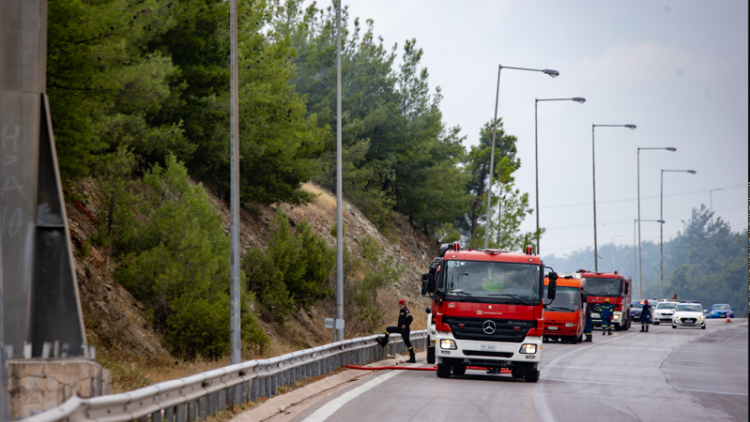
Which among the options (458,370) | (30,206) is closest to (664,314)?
(458,370)

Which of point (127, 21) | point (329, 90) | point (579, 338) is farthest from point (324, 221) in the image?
point (127, 21)

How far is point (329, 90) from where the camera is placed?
148ft

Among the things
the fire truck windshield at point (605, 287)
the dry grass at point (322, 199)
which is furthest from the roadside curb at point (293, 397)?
the fire truck windshield at point (605, 287)

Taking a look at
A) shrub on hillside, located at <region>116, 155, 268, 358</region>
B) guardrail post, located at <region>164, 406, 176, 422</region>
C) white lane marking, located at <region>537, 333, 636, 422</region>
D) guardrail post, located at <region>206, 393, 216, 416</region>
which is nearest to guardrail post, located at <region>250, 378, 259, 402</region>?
guardrail post, located at <region>206, 393, 216, 416</region>

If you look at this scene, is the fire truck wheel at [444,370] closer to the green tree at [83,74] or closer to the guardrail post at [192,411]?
the green tree at [83,74]

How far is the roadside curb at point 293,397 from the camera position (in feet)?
34.9

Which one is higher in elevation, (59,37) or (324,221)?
(59,37)

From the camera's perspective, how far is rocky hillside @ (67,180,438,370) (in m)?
16.4

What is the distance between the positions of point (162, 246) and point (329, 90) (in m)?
28.4

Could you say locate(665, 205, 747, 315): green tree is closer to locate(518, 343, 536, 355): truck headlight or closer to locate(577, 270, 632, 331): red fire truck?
locate(577, 270, 632, 331): red fire truck

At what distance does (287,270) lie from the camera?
2528cm

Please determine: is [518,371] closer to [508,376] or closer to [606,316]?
[508,376]

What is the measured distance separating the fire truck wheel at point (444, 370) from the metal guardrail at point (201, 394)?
2362 millimetres

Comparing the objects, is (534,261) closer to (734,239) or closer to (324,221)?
(324,221)
